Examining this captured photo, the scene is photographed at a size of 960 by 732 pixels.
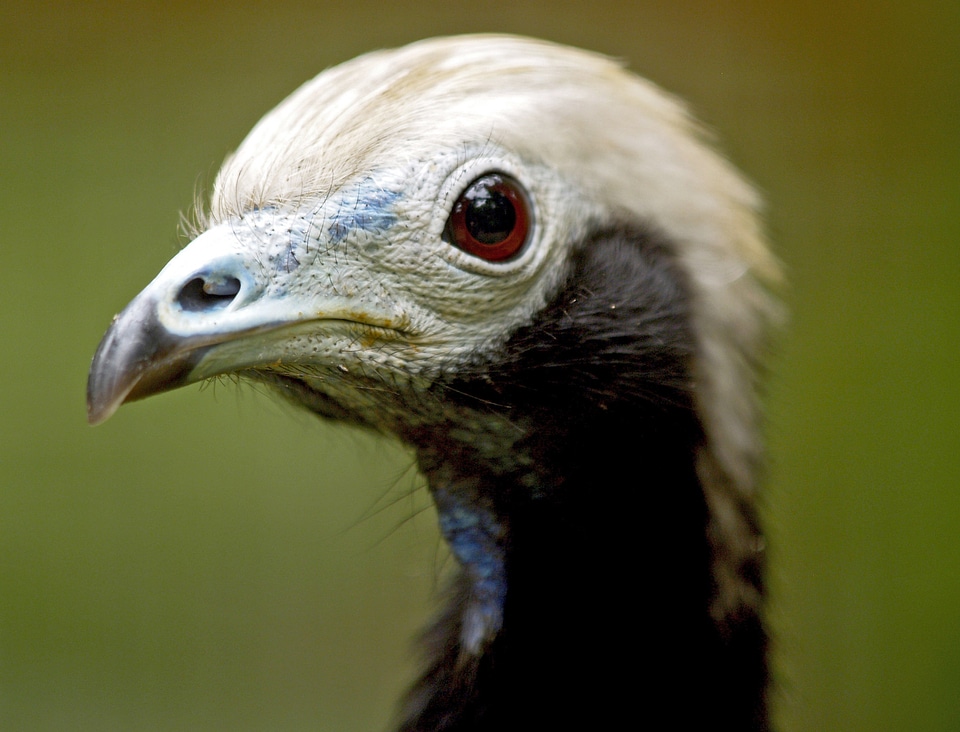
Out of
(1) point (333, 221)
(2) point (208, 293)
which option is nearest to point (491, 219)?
(1) point (333, 221)

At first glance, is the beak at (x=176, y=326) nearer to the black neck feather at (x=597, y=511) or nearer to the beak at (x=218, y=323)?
the beak at (x=218, y=323)

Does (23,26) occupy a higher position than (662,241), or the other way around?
(23,26)

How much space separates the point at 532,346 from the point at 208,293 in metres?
0.57

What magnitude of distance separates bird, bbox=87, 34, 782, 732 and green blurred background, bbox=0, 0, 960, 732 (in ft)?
7.67

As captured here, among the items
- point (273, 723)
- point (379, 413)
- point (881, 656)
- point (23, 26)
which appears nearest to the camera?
point (379, 413)

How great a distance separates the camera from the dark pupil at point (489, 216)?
1706mm

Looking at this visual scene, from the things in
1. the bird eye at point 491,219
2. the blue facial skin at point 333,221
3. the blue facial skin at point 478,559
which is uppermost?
the bird eye at point 491,219

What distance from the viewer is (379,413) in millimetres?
1812

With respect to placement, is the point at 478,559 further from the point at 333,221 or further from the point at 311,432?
the point at 311,432

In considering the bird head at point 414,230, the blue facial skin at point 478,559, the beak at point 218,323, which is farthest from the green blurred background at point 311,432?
the beak at point 218,323

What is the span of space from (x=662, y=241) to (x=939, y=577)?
2.99 meters

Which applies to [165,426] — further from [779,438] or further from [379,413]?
[379,413]

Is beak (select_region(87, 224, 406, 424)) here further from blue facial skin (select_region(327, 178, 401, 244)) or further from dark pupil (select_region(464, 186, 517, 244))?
dark pupil (select_region(464, 186, 517, 244))

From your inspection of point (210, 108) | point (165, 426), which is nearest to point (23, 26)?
point (210, 108)
